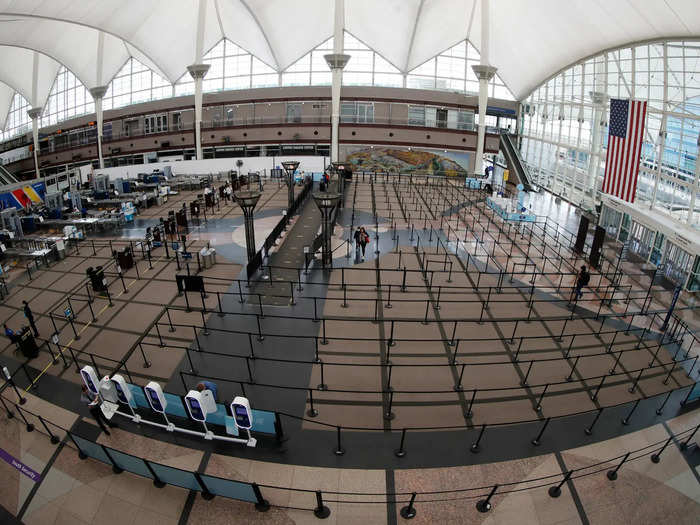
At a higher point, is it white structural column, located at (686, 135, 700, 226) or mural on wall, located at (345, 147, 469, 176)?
mural on wall, located at (345, 147, 469, 176)

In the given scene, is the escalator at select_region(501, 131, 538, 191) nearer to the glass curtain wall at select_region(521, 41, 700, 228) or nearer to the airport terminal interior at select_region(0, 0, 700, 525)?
the airport terminal interior at select_region(0, 0, 700, 525)

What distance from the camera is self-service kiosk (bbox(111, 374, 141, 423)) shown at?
27.5 ft

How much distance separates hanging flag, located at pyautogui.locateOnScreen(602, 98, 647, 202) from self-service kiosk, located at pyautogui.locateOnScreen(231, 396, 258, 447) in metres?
23.4

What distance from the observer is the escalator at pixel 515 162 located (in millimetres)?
40981

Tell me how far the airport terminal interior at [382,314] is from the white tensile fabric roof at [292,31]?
303 mm

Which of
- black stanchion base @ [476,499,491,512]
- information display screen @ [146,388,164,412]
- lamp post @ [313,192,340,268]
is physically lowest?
black stanchion base @ [476,499,491,512]

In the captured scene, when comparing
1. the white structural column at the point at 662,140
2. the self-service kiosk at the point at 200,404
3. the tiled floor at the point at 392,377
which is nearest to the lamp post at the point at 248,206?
the tiled floor at the point at 392,377

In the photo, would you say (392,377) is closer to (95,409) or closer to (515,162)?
(95,409)

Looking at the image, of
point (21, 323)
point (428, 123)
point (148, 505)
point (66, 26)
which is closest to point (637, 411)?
point (148, 505)

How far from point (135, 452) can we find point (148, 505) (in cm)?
143

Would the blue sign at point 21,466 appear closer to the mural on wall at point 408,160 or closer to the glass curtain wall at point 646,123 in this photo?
the glass curtain wall at point 646,123

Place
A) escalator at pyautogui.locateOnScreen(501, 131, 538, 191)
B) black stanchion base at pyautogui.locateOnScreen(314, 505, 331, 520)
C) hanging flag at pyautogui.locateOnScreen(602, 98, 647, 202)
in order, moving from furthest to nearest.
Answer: escalator at pyautogui.locateOnScreen(501, 131, 538, 191) < hanging flag at pyautogui.locateOnScreen(602, 98, 647, 202) < black stanchion base at pyautogui.locateOnScreen(314, 505, 331, 520)

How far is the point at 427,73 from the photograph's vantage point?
43.9 meters

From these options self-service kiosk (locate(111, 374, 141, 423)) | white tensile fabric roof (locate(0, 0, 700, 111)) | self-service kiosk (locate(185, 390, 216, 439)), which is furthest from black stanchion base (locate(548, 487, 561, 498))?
white tensile fabric roof (locate(0, 0, 700, 111))
